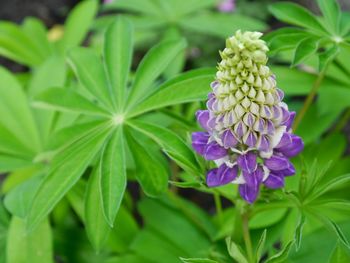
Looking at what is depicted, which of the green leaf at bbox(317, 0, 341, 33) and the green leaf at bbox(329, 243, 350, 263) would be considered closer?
the green leaf at bbox(329, 243, 350, 263)

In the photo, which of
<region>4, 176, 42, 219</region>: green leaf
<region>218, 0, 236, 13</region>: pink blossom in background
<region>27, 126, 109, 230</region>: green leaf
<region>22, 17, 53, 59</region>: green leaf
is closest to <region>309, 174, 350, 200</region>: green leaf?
<region>27, 126, 109, 230</region>: green leaf

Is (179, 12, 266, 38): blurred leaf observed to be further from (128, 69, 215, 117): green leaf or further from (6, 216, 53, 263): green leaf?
(6, 216, 53, 263): green leaf

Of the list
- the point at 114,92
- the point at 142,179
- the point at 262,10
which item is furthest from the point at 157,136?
the point at 262,10

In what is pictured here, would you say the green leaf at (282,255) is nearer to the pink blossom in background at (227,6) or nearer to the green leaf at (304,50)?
the green leaf at (304,50)

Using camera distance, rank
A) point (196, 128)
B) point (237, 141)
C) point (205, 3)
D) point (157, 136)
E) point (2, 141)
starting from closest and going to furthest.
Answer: point (237, 141) < point (157, 136) < point (196, 128) < point (2, 141) < point (205, 3)

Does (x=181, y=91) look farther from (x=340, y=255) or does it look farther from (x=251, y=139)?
(x=340, y=255)

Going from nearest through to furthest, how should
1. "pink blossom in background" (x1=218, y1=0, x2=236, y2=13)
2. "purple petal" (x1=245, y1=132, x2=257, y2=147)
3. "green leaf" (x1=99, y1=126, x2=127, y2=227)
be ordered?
"purple petal" (x1=245, y1=132, x2=257, y2=147) → "green leaf" (x1=99, y1=126, x2=127, y2=227) → "pink blossom in background" (x1=218, y1=0, x2=236, y2=13)

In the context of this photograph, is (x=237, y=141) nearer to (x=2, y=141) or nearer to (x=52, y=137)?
(x=52, y=137)
